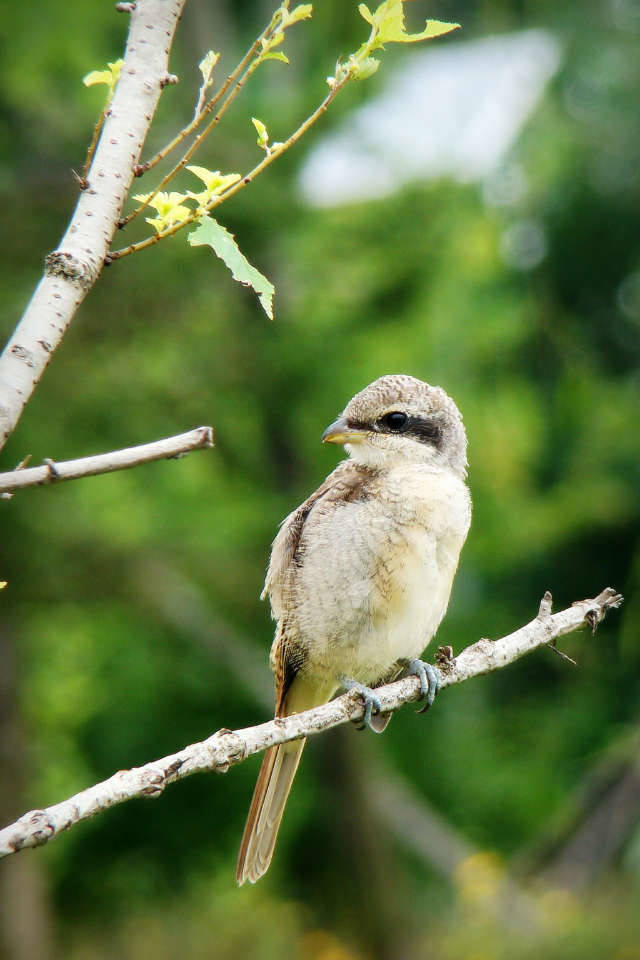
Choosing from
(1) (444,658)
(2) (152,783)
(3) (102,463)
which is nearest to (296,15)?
(3) (102,463)

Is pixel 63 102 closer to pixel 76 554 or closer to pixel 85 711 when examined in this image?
pixel 76 554

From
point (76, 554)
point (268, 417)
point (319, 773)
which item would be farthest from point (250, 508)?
point (319, 773)

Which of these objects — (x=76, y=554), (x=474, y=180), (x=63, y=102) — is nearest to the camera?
(x=63, y=102)

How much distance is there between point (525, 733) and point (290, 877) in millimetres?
3000

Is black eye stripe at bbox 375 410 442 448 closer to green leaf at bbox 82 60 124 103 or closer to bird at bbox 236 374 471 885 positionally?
bird at bbox 236 374 471 885

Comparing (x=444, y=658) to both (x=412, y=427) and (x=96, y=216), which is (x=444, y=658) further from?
(x=96, y=216)

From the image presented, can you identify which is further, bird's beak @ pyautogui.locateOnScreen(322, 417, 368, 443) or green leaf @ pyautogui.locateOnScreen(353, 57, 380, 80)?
bird's beak @ pyautogui.locateOnScreen(322, 417, 368, 443)

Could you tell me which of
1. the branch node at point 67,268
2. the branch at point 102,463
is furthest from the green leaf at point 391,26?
the branch at point 102,463

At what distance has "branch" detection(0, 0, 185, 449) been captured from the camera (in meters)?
1.82

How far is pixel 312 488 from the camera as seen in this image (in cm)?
1038

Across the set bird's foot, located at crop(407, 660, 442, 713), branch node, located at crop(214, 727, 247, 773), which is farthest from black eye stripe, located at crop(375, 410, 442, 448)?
branch node, located at crop(214, 727, 247, 773)

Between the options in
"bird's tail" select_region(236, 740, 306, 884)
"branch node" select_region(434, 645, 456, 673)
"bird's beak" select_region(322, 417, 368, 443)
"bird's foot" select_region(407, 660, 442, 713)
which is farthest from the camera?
"bird's beak" select_region(322, 417, 368, 443)

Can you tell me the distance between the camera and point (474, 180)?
992 cm

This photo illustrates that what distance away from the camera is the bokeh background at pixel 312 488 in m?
8.56
